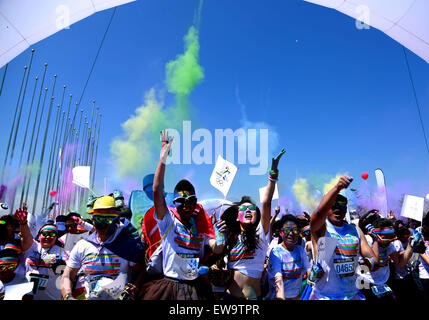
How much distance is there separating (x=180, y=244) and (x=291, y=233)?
5.70ft

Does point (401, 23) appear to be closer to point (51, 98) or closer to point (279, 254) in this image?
point (279, 254)

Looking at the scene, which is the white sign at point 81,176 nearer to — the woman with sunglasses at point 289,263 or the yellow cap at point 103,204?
the yellow cap at point 103,204

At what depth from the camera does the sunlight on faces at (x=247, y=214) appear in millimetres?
4020

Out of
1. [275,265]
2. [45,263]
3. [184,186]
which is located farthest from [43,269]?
[275,265]

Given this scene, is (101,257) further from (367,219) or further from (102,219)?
(367,219)

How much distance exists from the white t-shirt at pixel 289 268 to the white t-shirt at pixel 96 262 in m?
1.92

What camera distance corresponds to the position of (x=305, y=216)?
24.0 feet

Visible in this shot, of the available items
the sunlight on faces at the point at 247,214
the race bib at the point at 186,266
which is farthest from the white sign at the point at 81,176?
the race bib at the point at 186,266

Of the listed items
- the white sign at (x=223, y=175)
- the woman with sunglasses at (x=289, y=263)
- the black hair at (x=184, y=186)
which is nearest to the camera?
the black hair at (x=184, y=186)

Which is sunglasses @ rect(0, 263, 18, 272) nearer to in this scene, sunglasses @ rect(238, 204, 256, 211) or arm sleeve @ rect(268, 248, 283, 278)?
sunglasses @ rect(238, 204, 256, 211)

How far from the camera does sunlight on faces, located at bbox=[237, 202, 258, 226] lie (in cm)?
402

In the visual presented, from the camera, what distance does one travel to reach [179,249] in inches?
138

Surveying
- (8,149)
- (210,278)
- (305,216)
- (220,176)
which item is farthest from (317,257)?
(8,149)
